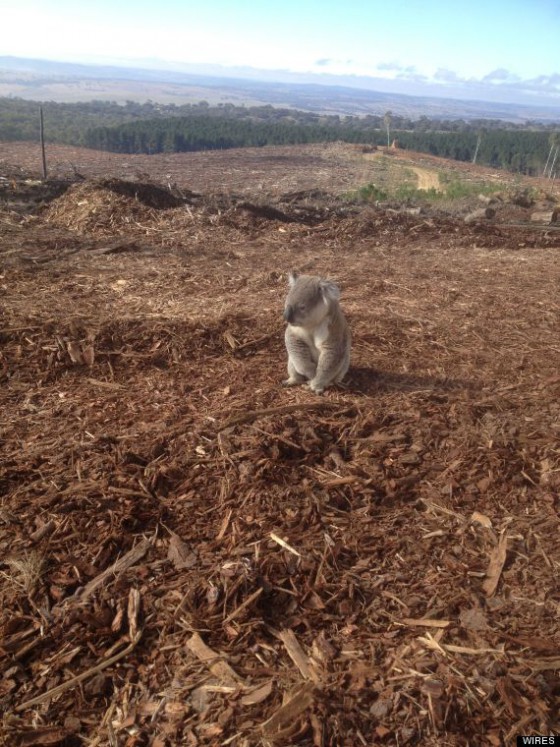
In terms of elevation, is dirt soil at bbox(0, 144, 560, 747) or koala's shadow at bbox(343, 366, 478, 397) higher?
koala's shadow at bbox(343, 366, 478, 397)

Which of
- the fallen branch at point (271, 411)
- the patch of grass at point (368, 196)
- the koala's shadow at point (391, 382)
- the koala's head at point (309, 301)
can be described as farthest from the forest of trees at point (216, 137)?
the fallen branch at point (271, 411)

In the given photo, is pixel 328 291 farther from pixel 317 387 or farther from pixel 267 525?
pixel 267 525

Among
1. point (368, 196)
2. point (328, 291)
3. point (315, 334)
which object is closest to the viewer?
point (328, 291)

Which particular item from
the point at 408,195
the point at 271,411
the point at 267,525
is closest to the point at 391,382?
the point at 271,411

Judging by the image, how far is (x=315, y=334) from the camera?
18.4 feet

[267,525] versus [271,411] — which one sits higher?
[271,411]

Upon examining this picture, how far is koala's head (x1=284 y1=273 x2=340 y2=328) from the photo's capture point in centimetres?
519

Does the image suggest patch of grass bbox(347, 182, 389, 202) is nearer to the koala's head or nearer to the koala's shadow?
the koala's shadow

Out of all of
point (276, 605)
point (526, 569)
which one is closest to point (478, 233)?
point (526, 569)

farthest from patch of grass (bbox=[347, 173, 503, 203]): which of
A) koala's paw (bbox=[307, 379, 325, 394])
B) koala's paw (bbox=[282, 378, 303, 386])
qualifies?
koala's paw (bbox=[307, 379, 325, 394])

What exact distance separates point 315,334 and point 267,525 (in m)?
2.27

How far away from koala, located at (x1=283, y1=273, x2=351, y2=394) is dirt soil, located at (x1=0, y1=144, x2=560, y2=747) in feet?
0.97

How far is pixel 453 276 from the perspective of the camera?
424 inches

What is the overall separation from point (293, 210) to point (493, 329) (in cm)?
957
